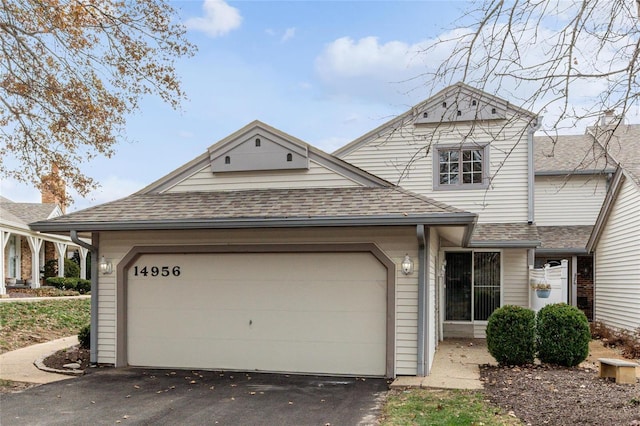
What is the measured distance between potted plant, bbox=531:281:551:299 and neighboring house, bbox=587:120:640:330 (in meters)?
2.01

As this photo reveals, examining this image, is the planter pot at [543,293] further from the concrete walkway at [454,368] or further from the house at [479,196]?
the concrete walkway at [454,368]

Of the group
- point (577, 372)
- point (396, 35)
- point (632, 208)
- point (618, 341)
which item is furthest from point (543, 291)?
point (396, 35)

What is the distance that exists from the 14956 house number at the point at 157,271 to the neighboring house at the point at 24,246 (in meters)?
15.0

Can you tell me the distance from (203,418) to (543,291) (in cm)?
1000

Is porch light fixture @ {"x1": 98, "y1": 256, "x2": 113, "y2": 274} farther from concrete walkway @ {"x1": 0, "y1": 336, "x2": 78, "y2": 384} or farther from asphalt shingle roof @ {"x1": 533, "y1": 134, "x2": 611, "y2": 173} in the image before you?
asphalt shingle roof @ {"x1": 533, "y1": 134, "x2": 611, "y2": 173}

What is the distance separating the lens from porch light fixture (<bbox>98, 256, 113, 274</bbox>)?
34.2ft

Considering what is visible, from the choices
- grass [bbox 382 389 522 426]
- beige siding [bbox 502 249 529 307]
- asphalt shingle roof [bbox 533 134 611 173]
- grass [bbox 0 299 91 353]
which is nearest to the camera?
grass [bbox 382 389 522 426]

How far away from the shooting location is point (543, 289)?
13977mm

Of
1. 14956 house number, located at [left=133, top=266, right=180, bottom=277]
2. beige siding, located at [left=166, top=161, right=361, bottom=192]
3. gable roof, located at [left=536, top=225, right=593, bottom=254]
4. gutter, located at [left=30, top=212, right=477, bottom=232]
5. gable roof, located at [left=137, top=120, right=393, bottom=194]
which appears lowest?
14956 house number, located at [left=133, top=266, right=180, bottom=277]

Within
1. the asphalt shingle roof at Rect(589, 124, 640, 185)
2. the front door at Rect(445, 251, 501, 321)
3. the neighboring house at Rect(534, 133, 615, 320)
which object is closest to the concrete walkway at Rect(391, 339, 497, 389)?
the front door at Rect(445, 251, 501, 321)

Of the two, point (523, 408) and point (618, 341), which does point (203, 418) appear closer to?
point (523, 408)

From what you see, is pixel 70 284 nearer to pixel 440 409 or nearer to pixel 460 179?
pixel 460 179

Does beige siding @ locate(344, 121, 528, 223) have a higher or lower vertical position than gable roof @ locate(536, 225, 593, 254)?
higher

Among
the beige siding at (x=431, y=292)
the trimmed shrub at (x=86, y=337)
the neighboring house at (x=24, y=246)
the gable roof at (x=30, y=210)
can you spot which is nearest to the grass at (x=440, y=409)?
the beige siding at (x=431, y=292)
